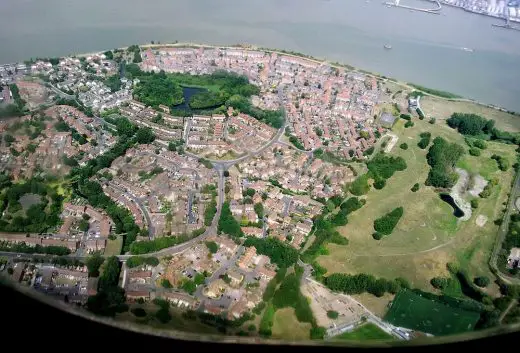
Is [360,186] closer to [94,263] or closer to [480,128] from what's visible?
[480,128]

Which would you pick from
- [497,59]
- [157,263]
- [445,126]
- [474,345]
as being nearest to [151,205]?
[157,263]

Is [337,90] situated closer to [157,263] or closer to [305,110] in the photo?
[305,110]

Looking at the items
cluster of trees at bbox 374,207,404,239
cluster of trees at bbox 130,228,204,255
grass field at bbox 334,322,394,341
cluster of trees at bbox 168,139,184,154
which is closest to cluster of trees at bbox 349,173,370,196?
cluster of trees at bbox 374,207,404,239

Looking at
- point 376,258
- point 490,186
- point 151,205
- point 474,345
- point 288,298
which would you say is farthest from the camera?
point 490,186

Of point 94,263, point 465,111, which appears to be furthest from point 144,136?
point 465,111

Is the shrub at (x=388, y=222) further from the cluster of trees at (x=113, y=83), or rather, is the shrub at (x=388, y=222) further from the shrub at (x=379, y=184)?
the cluster of trees at (x=113, y=83)
